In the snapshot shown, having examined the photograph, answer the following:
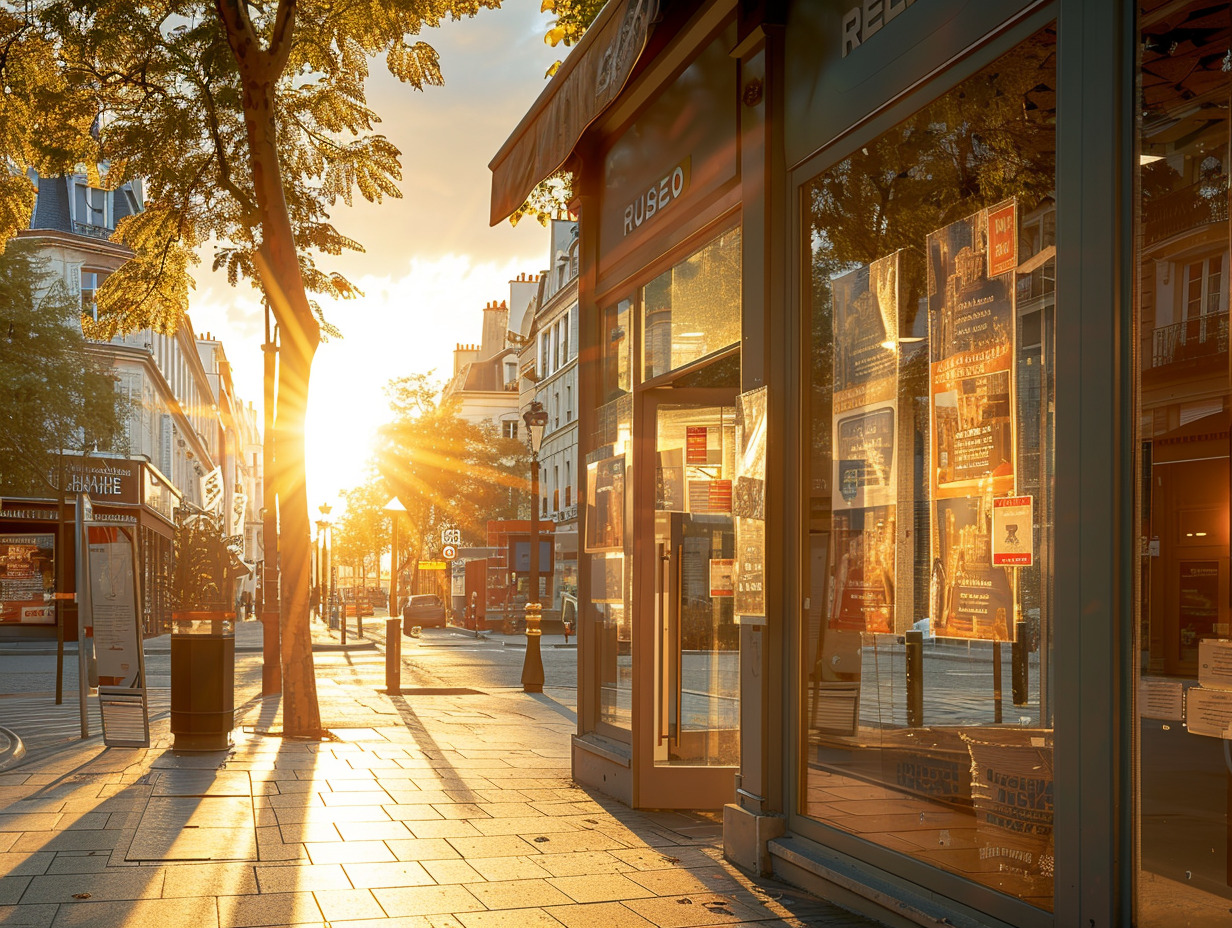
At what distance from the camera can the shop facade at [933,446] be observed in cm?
379

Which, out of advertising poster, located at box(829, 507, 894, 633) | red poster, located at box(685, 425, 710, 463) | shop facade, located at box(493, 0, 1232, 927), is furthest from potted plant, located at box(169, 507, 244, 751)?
advertising poster, located at box(829, 507, 894, 633)

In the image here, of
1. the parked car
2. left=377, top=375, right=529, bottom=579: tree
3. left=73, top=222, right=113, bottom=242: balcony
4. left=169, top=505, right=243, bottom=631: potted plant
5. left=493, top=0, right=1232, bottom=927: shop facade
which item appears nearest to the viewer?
left=493, top=0, right=1232, bottom=927: shop facade

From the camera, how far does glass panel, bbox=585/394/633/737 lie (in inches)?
345

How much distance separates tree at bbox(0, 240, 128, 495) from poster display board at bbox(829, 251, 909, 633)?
939 inches

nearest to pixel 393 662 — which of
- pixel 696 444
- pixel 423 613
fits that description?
pixel 696 444

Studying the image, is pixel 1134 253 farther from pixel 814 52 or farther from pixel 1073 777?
pixel 814 52

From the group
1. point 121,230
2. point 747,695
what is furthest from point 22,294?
point 747,695

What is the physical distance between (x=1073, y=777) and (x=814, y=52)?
147 inches

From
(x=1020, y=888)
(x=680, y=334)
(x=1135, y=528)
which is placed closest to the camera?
(x=1135, y=528)

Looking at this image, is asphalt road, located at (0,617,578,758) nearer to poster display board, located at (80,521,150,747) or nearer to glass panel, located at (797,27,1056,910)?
poster display board, located at (80,521,150,747)

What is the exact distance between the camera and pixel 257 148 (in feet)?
39.3

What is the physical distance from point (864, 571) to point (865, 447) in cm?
56

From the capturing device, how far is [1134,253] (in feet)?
13.0

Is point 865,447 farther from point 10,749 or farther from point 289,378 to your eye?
point 289,378
